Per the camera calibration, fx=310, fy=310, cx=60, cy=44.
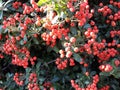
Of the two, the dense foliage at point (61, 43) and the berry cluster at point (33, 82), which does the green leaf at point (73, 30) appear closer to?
the dense foliage at point (61, 43)

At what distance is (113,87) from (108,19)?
72 cm

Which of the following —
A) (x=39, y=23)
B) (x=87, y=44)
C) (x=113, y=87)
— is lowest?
(x=113, y=87)

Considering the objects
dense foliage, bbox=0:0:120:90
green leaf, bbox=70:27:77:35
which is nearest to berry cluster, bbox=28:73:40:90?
dense foliage, bbox=0:0:120:90

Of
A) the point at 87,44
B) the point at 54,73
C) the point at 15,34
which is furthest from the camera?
the point at 54,73

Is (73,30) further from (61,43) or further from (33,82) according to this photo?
(33,82)

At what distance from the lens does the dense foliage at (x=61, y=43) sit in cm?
289

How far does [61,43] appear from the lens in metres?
2.97

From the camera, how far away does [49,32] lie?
115 inches

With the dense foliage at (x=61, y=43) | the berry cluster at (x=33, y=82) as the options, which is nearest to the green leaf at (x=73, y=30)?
the dense foliage at (x=61, y=43)

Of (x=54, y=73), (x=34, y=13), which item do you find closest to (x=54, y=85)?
(x=54, y=73)

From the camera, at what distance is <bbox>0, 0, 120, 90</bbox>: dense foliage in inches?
114

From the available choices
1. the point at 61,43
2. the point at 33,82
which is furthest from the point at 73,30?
the point at 33,82

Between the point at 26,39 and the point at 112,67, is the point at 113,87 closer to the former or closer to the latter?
the point at 112,67

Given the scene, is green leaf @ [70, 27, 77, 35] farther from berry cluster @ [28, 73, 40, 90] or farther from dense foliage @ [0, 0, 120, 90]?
berry cluster @ [28, 73, 40, 90]
